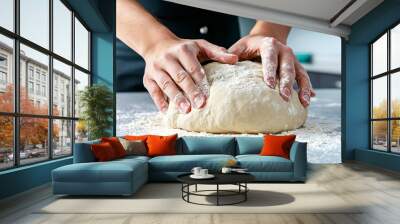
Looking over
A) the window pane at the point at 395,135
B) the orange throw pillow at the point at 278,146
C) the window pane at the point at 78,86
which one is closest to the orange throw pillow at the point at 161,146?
the orange throw pillow at the point at 278,146

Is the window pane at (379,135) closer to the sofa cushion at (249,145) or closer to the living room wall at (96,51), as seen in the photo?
the sofa cushion at (249,145)

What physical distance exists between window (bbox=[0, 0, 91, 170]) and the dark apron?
71cm

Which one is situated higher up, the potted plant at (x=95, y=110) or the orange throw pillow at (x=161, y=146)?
the potted plant at (x=95, y=110)

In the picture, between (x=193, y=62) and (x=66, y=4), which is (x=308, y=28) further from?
(x=66, y=4)

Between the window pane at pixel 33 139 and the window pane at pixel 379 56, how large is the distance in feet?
19.5

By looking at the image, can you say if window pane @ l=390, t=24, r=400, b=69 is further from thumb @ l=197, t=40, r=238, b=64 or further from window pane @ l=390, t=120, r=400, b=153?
thumb @ l=197, t=40, r=238, b=64

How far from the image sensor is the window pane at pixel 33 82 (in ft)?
14.5

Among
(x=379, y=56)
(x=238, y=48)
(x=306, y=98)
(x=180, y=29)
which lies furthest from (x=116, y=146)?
(x=379, y=56)

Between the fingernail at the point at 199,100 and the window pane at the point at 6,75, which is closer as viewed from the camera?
the window pane at the point at 6,75

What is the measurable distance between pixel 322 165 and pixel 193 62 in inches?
120

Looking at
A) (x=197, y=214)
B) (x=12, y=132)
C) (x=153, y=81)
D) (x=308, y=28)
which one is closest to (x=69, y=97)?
(x=153, y=81)

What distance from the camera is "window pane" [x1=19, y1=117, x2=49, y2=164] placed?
4422 millimetres

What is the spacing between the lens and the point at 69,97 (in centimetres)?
598

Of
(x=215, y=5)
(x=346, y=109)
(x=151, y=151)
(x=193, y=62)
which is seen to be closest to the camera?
(x=151, y=151)
